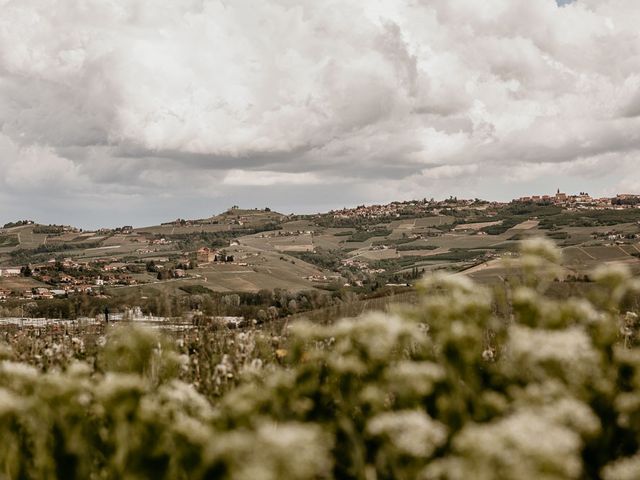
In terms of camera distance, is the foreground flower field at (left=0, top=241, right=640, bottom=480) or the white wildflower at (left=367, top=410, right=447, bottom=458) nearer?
the foreground flower field at (left=0, top=241, right=640, bottom=480)

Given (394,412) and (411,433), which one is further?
(394,412)

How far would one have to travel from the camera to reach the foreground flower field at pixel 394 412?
2637 millimetres

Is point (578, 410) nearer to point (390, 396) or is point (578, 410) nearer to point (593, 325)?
point (593, 325)

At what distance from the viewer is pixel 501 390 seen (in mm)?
4281

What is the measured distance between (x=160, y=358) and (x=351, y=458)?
2848 millimetres

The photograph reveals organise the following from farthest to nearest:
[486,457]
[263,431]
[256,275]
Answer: [256,275] < [263,431] < [486,457]

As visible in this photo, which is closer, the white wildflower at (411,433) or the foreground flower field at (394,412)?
the foreground flower field at (394,412)

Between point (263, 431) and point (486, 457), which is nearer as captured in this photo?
point (486, 457)

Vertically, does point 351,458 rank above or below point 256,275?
above

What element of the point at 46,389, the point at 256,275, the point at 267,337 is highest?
the point at 46,389

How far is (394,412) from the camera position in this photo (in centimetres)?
405

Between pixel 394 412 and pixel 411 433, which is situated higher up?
pixel 411 433

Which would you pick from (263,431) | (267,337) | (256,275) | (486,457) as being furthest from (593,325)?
(256,275)

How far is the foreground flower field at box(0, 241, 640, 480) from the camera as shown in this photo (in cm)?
264
